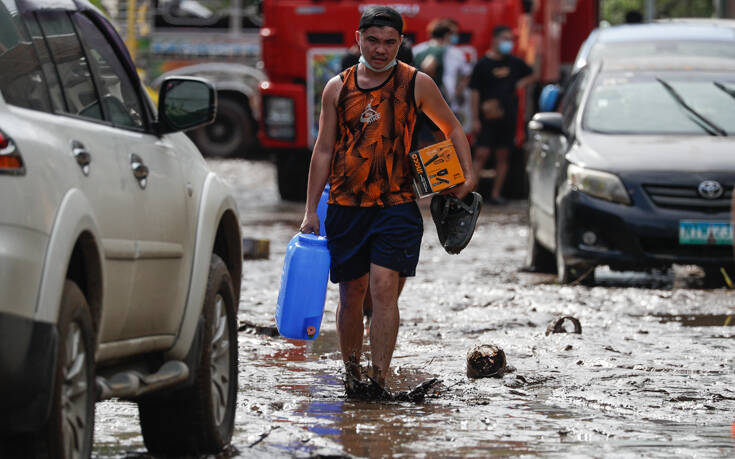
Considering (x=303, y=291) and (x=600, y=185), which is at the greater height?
(x=303, y=291)

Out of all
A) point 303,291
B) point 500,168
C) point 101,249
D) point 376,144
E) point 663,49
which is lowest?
point 500,168

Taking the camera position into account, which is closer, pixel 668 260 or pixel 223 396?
pixel 223 396

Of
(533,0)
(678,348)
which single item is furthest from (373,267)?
(533,0)

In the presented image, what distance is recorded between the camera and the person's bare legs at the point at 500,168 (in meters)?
18.9

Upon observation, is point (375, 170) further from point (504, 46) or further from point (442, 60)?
point (504, 46)

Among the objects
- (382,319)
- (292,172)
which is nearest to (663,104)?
(382,319)

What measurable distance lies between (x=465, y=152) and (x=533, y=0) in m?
13.6

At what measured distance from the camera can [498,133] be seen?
18.9 meters

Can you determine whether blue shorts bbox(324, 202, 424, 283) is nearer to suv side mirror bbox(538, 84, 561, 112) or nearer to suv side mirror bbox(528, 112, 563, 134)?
suv side mirror bbox(528, 112, 563, 134)

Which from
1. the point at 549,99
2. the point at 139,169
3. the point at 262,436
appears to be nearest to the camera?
the point at 139,169

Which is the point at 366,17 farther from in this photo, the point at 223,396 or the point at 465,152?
the point at 223,396

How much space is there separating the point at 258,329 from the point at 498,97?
32.6 ft

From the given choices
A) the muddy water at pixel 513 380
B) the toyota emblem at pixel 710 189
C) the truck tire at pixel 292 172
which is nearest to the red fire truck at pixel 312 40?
the truck tire at pixel 292 172

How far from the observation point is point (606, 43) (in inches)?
505
